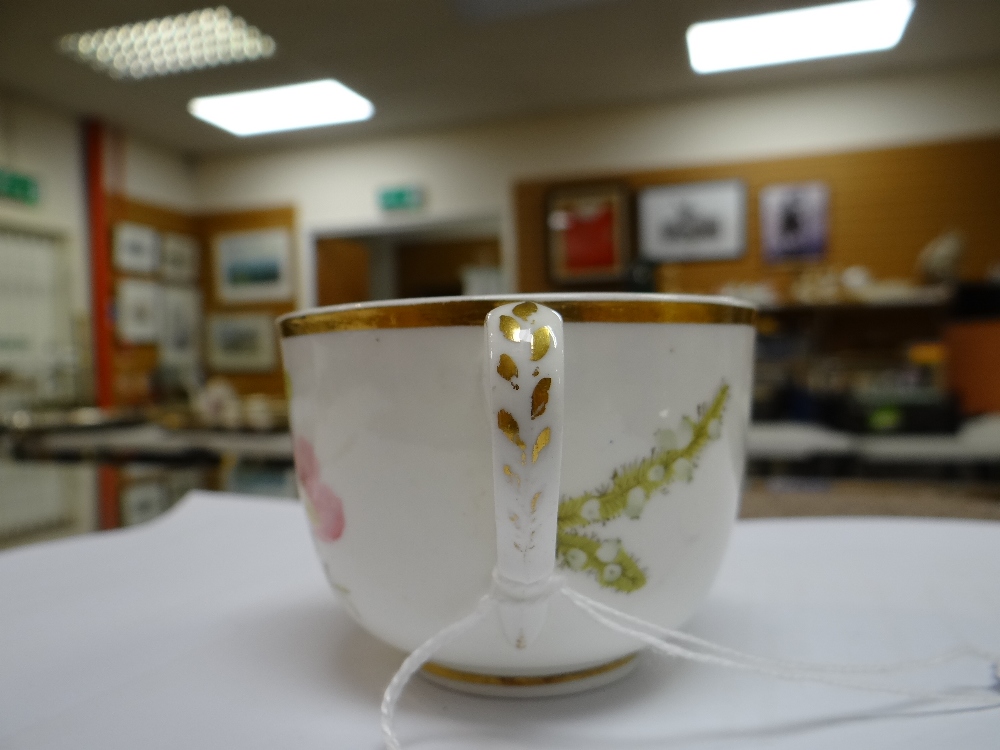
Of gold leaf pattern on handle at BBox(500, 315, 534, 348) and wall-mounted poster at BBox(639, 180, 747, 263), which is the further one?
wall-mounted poster at BBox(639, 180, 747, 263)

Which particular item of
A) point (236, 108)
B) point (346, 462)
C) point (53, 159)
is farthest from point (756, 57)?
point (53, 159)

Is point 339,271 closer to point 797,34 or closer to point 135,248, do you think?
point 135,248

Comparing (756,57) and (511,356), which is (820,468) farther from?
(756,57)

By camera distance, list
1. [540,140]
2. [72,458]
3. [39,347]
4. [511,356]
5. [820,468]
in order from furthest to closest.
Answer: [540,140] → [39,347] → [820,468] → [72,458] → [511,356]

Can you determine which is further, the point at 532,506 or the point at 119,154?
the point at 119,154

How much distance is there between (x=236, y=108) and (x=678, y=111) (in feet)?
7.21

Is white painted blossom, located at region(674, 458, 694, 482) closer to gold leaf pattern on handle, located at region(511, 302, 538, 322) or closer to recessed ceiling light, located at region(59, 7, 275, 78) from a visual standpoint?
gold leaf pattern on handle, located at region(511, 302, 538, 322)

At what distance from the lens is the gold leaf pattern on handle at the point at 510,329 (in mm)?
172

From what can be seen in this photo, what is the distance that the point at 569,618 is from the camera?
207mm

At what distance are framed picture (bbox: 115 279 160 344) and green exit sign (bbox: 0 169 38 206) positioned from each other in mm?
579

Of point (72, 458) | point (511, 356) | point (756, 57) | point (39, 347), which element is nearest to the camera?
point (511, 356)

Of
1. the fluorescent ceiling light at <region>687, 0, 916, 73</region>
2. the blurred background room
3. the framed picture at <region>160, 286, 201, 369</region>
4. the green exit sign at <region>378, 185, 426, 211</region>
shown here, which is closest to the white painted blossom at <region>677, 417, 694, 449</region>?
the blurred background room

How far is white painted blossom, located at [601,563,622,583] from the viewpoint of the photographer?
0.21 m

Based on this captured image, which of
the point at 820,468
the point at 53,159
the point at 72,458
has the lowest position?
the point at 820,468
